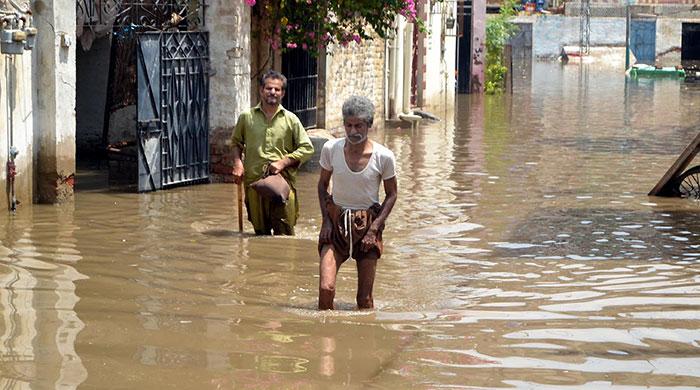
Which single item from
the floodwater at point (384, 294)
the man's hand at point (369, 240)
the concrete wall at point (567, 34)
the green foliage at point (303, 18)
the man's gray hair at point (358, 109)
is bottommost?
the floodwater at point (384, 294)

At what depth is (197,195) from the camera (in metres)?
15.4

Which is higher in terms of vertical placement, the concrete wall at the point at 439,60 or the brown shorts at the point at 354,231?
the concrete wall at the point at 439,60

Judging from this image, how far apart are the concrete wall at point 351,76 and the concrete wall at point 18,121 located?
723cm

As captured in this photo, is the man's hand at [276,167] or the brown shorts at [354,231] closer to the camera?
the brown shorts at [354,231]

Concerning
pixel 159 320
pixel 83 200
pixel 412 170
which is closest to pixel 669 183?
pixel 412 170

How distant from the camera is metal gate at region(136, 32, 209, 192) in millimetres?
15336

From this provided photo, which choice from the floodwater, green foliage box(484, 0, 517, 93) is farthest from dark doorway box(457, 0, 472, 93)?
the floodwater

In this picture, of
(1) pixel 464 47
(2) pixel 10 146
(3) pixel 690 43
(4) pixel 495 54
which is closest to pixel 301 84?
(2) pixel 10 146

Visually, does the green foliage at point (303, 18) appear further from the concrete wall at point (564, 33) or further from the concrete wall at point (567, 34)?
the concrete wall at point (567, 34)

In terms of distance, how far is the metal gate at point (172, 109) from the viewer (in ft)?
50.3

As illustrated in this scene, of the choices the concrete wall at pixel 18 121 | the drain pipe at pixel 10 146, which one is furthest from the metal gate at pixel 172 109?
the drain pipe at pixel 10 146

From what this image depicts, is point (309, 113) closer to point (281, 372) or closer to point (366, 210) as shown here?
point (366, 210)

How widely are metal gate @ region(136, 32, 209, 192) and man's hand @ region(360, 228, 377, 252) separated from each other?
7.25 meters

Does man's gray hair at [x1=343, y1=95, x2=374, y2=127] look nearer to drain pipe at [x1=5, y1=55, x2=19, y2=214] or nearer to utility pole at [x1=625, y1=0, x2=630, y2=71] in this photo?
drain pipe at [x1=5, y1=55, x2=19, y2=214]
